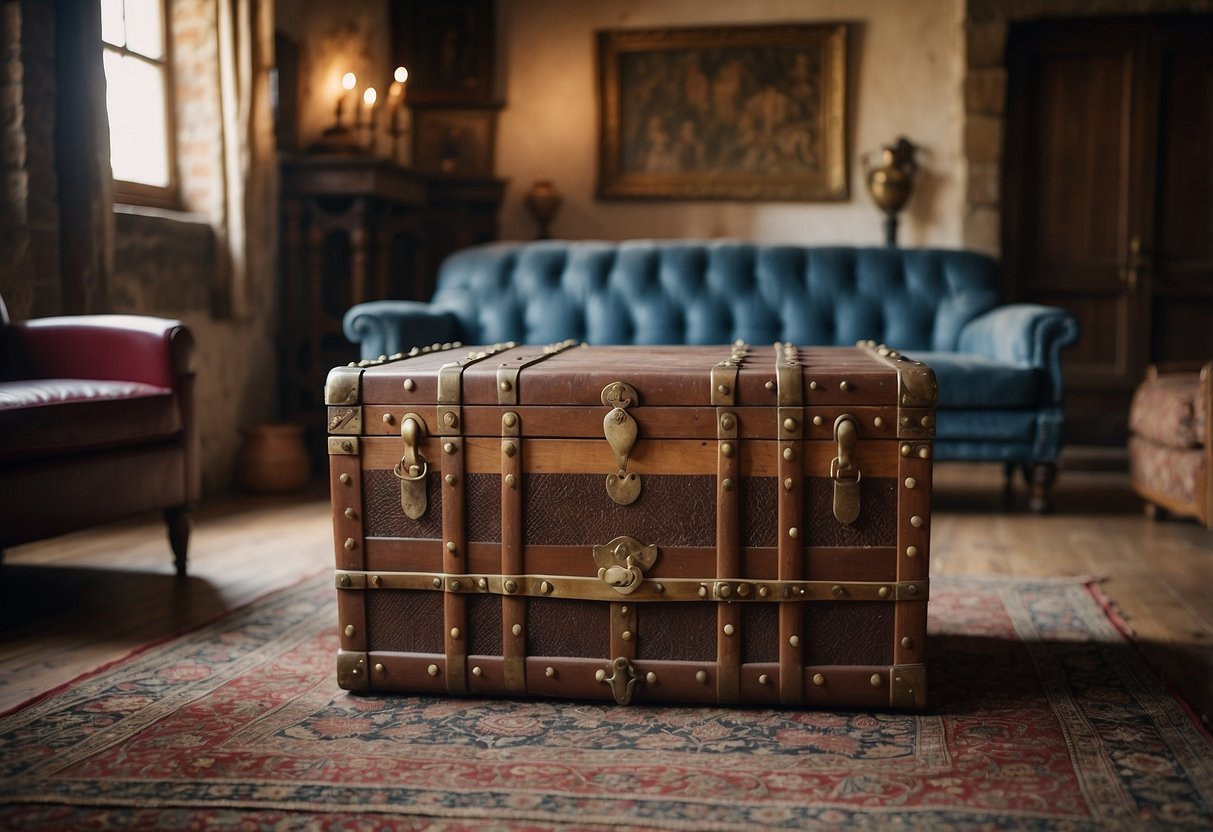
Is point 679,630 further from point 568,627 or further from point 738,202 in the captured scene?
point 738,202

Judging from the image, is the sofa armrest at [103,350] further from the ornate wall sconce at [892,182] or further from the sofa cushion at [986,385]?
the ornate wall sconce at [892,182]

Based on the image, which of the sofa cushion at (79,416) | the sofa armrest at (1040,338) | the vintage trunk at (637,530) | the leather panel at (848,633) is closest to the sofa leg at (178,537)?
Answer: the sofa cushion at (79,416)

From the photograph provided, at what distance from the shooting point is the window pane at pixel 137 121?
414cm

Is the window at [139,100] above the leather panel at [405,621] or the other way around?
above

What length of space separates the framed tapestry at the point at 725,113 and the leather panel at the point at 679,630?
4492 millimetres

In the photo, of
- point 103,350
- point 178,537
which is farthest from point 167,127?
point 178,537

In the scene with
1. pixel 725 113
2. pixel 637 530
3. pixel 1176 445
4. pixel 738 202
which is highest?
pixel 725 113

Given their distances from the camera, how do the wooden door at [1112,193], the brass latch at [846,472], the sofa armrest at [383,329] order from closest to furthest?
1. the brass latch at [846,472]
2. the sofa armrest at [383,329]
3. the wooden door at [1112,193]

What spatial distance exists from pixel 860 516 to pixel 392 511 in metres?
0.81

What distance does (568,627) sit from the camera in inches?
76.8

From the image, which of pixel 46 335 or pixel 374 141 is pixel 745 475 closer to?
pixel 46 335

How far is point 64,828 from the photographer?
147 cm

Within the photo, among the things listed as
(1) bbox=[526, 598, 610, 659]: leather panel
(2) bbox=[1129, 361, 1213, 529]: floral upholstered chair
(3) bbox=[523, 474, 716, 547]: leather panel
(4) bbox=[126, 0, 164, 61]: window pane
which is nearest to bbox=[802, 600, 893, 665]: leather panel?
(3) bbox=[523, 474, 716, 547]: leather panel

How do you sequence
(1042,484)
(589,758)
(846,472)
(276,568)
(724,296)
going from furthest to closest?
1. (724,296)
2. (1042,484)
3. (276,568)
4. (846,472)
5. (589,758)
